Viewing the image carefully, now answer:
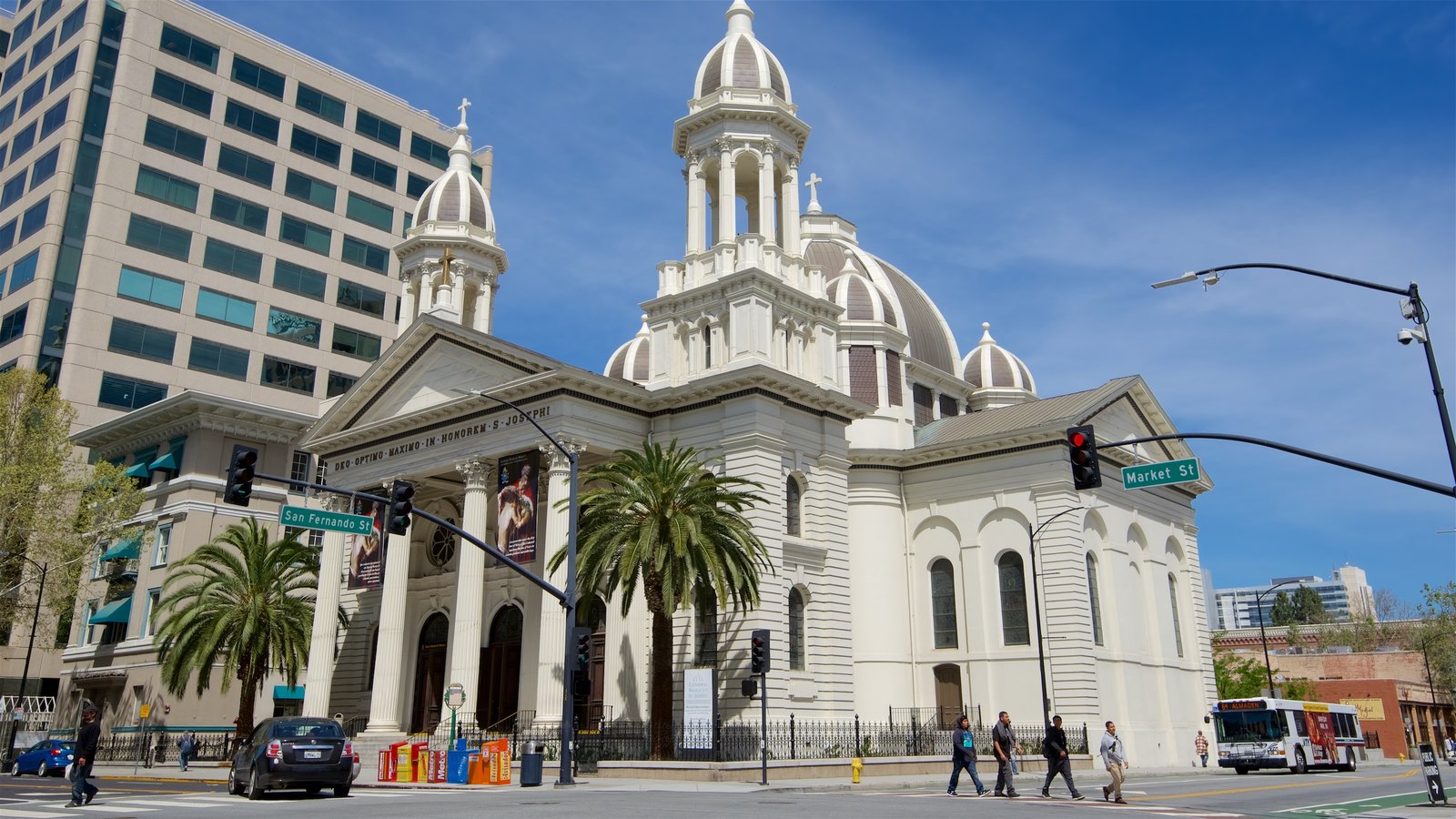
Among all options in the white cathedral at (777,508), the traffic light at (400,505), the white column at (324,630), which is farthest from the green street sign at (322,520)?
the white column at (324,630)

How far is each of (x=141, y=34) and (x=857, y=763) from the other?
5805 cm

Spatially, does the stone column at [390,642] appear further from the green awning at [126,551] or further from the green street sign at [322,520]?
the green awning at [126,551]

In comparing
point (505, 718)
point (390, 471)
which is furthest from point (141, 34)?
point (505, 718)

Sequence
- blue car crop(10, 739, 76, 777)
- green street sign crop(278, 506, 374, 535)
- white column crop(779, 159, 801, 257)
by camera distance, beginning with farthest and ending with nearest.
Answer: white column crop(779, 159, 801, 257), blue car crop(10, 739, 76, 777), green street sign crop(278, 506, 374, 535)

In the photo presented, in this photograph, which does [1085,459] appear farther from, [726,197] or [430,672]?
[430,672]

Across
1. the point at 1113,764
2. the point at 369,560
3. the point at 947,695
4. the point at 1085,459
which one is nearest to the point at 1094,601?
the point at 947,695

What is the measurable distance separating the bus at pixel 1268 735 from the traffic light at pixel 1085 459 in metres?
25.8

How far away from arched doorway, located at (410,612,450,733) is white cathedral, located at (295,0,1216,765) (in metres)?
0.11

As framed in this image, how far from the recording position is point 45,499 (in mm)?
43250

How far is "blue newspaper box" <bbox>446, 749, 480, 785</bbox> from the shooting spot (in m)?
28.6

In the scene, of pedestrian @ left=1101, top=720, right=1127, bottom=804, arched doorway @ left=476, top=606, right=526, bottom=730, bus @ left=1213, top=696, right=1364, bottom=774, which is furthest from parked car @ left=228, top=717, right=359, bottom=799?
bus @ left=1213, top=696, right=1364, bottom=774

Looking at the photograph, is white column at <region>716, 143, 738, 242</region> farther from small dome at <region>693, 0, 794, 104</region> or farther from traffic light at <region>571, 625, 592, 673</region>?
traffic light at <region>571, 625, 592, 673</region>

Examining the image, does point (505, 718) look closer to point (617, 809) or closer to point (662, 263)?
point (662, 263)

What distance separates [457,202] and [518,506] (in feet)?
73.3
